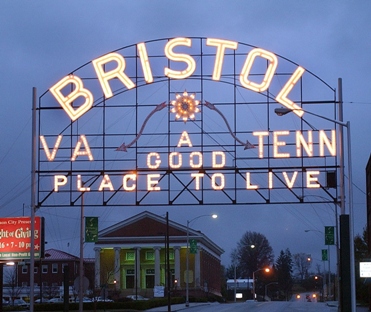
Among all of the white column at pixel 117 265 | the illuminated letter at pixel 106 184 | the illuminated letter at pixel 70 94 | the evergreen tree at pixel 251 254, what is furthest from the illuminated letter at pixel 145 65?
the evergreen tree at pixel 251 254

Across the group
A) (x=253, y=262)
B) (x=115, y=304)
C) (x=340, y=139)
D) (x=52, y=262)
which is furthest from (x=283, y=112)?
(x=253, y=262)

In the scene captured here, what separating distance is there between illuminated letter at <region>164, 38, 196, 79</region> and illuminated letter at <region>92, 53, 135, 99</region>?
1.99 m

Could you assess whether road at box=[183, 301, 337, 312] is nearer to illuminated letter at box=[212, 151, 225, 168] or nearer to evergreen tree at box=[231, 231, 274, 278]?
illuminated letter at box=[212, 151, 225, 168]

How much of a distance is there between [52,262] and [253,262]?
56314mm

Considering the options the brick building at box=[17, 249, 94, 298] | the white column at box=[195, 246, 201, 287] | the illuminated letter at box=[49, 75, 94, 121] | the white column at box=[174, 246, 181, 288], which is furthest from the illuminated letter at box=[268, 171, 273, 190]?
the brick building at box=[17, 249, 94, 298]

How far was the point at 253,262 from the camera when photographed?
16462 centimetres

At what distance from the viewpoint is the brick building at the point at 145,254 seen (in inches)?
4161

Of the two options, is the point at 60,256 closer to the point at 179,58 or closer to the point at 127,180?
the point at 127,180

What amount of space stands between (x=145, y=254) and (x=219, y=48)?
76.7 m

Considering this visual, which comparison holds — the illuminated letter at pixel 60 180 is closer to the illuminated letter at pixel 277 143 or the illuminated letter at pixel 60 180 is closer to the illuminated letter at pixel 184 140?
the illuminated letter at pixel 184 140

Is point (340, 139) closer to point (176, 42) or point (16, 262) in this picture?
point (176, 42)

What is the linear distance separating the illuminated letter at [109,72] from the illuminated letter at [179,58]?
199cm

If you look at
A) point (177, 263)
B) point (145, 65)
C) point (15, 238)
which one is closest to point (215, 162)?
point (145, 65)

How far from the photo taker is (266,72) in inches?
1435
